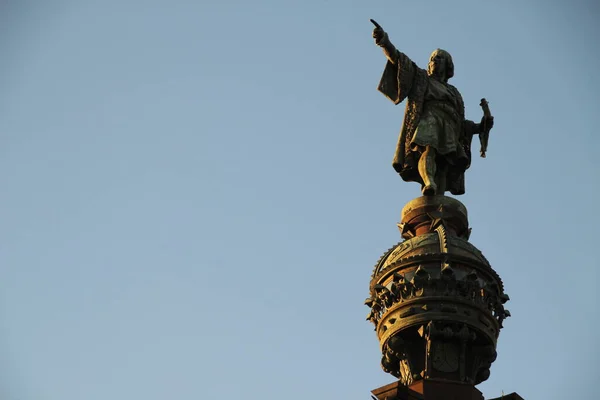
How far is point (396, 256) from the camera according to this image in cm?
2756

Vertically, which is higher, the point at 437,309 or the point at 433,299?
the point at 433,299

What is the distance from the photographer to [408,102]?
3038cm

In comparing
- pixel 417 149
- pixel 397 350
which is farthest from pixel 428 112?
pixel 397 350

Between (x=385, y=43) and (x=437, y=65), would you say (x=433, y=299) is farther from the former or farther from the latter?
(x=437, y=65)

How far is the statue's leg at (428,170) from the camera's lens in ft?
95.1

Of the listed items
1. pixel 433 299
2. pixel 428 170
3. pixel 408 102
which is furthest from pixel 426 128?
pixel 433 299

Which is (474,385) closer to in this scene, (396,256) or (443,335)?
(443,335)

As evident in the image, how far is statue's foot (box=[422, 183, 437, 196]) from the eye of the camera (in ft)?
94.9

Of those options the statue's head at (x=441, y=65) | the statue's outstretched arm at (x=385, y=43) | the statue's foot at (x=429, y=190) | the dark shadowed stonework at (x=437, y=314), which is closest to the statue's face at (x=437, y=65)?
the statue's head at (x=441, y=65)

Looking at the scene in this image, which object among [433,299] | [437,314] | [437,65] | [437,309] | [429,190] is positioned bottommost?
[437,314]

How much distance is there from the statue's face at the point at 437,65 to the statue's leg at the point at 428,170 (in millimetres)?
2213

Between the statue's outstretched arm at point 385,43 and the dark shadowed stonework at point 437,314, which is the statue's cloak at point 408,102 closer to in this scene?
the statue's outstretched arm at point 385,43

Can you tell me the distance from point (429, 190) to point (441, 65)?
12.2 ft

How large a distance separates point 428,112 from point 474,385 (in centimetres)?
667
